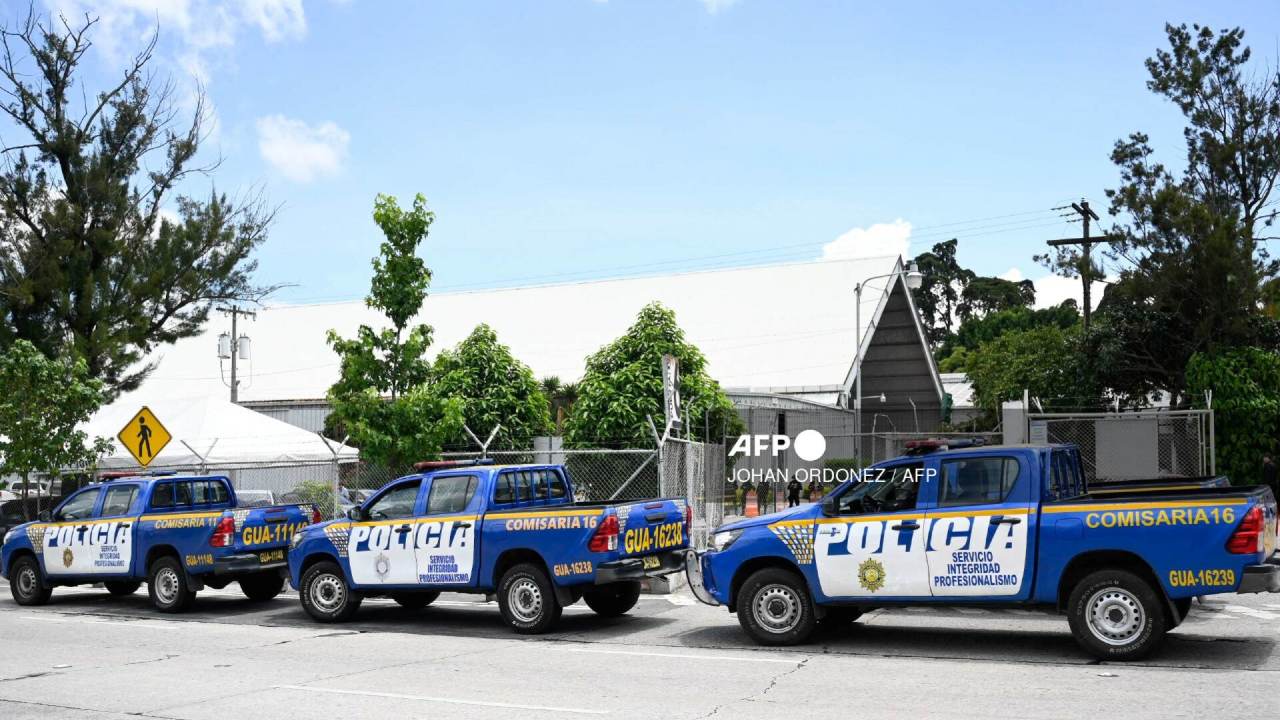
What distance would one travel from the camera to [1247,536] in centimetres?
966

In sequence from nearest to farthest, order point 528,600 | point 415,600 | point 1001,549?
point 1001,549 → point 528,600 → point 415,600

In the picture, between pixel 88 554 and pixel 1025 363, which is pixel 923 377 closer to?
pixel 1025 363

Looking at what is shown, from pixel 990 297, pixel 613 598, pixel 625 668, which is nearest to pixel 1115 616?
pixel 625 668

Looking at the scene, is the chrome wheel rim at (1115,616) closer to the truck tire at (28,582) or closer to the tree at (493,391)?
the truck tire at (28,582)

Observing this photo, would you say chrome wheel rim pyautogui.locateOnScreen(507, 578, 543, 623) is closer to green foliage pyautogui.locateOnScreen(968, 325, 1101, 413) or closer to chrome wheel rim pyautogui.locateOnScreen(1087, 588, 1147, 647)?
chrome wheel rim pyautogui.locateOnScreen(1087, 588, 1147, 647)

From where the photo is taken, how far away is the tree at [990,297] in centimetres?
10588

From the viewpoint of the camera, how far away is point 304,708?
8938mm

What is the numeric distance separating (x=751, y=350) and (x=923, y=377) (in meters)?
9.11

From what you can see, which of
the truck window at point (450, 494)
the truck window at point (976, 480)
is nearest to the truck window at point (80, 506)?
the truck window at point (450, 494)

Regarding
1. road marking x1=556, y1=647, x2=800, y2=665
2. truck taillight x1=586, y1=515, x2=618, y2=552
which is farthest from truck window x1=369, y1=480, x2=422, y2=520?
road marking x1=556, y1=647, x2=800, y2=665

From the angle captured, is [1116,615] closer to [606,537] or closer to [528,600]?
[606,537]

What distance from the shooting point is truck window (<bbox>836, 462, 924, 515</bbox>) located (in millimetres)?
11133

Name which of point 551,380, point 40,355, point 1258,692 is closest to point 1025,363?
point 551,380

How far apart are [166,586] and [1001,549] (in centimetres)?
1087
